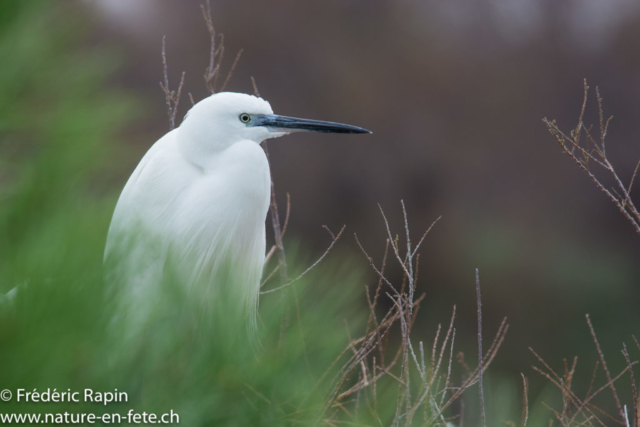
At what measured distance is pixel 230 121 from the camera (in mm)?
1199

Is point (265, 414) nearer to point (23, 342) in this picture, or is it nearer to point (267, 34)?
point (23, 342)

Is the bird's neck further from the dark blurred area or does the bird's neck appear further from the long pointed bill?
the dark blurred area

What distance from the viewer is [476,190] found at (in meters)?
4.52

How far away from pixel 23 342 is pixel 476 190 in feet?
14.7

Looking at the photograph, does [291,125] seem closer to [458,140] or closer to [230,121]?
[230,121]

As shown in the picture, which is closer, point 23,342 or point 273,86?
point 23,342

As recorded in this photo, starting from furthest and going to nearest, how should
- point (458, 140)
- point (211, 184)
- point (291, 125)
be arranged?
point (458, 140)
point (291, 125)
point (211, 184)

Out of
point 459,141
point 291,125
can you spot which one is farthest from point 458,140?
point 291,125

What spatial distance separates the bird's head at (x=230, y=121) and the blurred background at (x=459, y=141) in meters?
2.84

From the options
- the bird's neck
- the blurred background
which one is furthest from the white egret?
the blurred background

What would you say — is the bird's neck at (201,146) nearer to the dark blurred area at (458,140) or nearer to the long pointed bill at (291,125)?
the long pointed bill at (291,125)

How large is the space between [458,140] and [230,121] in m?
3.57

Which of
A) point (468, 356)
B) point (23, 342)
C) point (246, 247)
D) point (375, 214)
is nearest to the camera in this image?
point (23, 342)

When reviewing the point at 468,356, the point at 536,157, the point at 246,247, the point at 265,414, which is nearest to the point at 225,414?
the point at 265,414
